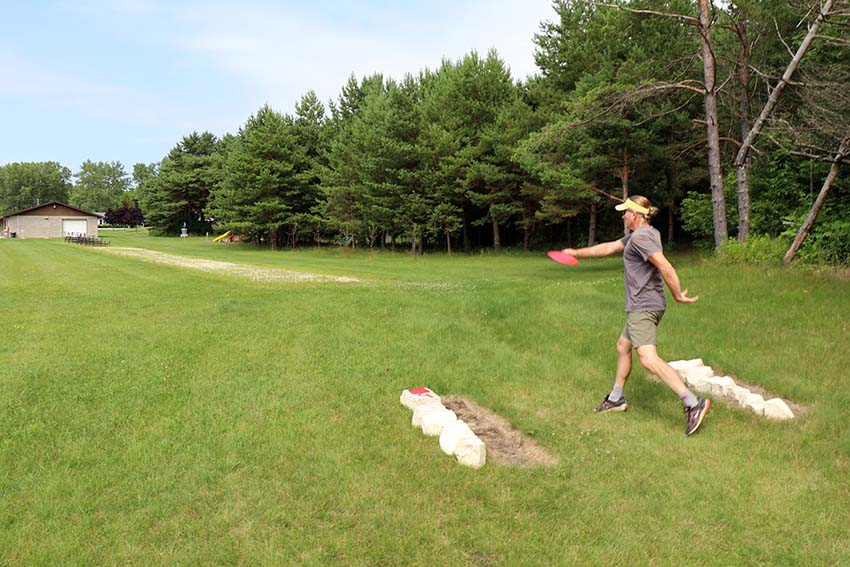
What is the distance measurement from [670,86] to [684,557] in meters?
16.3

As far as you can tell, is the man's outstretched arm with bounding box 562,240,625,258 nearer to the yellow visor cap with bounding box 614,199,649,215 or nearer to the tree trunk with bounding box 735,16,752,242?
the yellow visor cap with bounding box 614,199,649,215

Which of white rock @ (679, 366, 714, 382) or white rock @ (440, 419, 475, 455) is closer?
white rock @ (440, 419, 475, 455)

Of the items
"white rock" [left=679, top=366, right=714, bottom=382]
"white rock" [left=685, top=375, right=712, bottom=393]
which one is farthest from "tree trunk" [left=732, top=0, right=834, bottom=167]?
"white rock" [left=685, top=375, right=712, bottom=393]

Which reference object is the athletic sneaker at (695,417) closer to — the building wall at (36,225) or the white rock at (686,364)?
the white rock at (686,364)

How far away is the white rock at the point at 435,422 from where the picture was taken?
4727 millimetres

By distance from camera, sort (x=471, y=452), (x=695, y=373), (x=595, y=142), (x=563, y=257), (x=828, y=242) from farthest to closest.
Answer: (x=595, y=142)
(x=828, y=242)
(x=695, y=373)
(x=563, y=257)
(x=471, y=452)

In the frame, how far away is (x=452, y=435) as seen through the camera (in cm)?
439

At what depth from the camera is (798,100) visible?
59.0 feet

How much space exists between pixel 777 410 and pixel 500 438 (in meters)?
2.84

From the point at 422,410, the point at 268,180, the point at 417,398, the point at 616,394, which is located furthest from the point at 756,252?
the point at 268,180

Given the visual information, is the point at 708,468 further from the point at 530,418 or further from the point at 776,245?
the point at 776,245

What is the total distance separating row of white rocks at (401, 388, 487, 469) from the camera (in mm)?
4219

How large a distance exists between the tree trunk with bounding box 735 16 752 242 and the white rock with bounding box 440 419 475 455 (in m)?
14.9

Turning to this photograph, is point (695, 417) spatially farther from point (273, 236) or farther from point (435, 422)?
point (273, 236)
